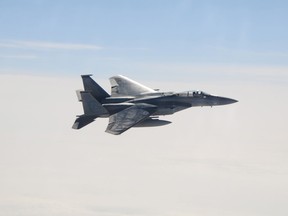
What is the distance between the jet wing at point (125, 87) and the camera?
71.4 metres

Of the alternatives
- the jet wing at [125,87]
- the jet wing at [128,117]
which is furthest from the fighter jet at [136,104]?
the jet wing at [125,87]

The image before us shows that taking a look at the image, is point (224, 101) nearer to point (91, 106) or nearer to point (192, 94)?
point (192, 94)

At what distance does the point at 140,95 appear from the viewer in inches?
2633

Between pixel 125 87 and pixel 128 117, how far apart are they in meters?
14.4

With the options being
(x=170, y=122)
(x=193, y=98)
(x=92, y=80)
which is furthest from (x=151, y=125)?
(x=92, y=80)

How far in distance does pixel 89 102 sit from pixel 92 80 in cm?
687

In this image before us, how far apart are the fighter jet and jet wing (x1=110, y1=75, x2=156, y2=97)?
87.2 inches

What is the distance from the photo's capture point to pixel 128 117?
196ft

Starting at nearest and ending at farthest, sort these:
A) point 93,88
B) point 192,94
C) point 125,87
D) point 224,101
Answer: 1. point 192,94
2. point 224,101
3. point 93,88
4. point 125,87

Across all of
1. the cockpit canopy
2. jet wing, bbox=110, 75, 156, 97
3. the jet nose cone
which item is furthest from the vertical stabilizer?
the jet nose cone

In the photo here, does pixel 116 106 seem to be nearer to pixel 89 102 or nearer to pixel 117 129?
pixel 89 102

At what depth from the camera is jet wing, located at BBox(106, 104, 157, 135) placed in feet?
182

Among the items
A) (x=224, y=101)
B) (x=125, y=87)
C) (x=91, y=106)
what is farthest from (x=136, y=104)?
(x=224, y=101)

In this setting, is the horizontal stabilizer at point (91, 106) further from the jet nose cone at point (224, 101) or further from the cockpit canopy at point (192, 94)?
the jet nose cone at point (224, 101)
